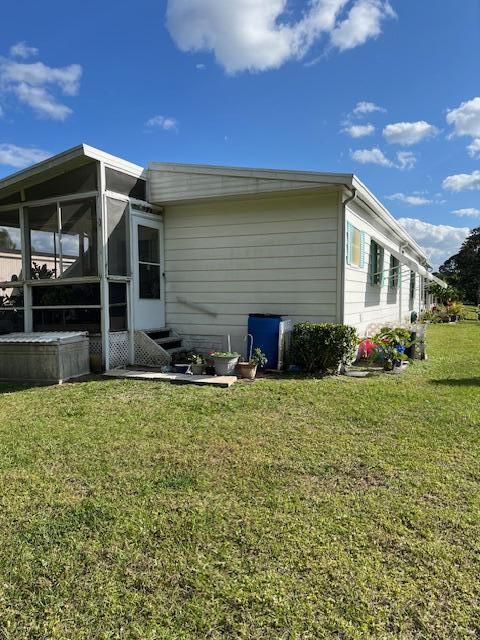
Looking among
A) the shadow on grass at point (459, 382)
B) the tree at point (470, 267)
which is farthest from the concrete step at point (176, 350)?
the tree at point (470, 267)

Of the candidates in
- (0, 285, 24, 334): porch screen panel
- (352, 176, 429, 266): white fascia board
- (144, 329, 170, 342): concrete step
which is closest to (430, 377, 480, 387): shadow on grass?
(352, 176, 429, 266): white fascia board

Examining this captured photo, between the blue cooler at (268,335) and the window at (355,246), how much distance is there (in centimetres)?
186

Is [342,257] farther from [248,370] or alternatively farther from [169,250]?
[169,250]

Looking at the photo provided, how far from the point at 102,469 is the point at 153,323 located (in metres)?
4.99

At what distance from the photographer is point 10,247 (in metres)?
7.89

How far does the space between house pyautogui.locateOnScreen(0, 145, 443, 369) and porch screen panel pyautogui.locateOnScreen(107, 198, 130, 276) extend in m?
0.02

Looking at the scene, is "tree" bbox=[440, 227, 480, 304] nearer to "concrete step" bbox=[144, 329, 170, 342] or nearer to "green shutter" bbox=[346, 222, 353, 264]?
"green shutter" bbox=[346, 222, 353, 264]

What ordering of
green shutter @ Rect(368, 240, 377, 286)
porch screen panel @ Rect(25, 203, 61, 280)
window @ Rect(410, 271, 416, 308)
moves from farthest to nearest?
window @ Rect(410, 271, 416, 308) < green shutter @ Rect(368, 240, 377, 286) < porch screen panel @ Rect(25, 203, 61, 280)

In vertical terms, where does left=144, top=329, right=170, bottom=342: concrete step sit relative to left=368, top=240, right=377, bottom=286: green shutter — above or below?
below

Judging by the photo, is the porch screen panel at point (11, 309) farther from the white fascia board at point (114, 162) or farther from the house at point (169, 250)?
the white fascia board at point (114, 162)

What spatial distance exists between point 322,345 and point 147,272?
141 inches

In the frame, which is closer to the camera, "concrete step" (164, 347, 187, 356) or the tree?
"concrete step" (164, 347, 187, 356)

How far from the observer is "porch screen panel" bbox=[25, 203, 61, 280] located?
23.7 ft

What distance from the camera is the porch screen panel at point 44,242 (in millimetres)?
7215
